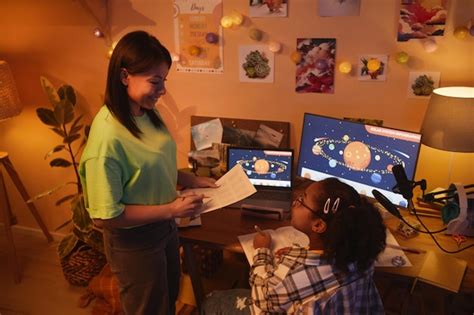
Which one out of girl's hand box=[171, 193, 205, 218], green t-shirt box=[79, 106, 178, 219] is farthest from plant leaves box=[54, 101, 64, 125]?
girl's hand box=[171, 193, 205, 218]

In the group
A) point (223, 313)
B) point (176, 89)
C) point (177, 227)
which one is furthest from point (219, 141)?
point (223, 313)

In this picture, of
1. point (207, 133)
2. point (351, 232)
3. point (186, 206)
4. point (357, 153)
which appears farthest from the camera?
point (207, 133)

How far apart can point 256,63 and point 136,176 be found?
97cm

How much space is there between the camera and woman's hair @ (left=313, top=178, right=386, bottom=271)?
1.17 m

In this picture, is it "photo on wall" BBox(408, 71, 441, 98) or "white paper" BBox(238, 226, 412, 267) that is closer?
"white paper" BBox(238, 226, 412, 267)

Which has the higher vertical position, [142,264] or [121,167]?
[121,167]

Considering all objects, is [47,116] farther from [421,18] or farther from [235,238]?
[421,18]

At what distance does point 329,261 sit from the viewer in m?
1.21

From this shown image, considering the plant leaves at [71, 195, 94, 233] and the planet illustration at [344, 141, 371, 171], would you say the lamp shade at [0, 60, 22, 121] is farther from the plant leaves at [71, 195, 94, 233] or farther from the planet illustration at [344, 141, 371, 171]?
the planet illustration at [344, 141, 371, 171]

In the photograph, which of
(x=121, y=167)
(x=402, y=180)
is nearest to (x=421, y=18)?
(x=402, y=180)

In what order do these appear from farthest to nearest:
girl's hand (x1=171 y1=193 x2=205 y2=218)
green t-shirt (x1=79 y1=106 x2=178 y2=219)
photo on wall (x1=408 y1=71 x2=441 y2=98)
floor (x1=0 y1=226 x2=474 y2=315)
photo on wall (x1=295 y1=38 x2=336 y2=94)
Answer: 1. floor (x1=0 y1=226 x2=474 y2=315)
2. photo on wall (x1=295 y1=38 x2=336 y2=94)
3. photo on wall (x1=408 y1=71 x2=441 y2=98)
4. girl's hand (x1=171 y1=193 x2=205 y2=218)
5. green t-shirt (x1=79 y1=106 x2=178 y2=219)

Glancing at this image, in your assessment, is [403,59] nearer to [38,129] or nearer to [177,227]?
[177,227]

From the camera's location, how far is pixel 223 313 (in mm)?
1623

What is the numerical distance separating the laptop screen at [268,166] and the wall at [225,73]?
22cm
